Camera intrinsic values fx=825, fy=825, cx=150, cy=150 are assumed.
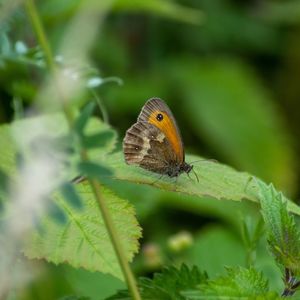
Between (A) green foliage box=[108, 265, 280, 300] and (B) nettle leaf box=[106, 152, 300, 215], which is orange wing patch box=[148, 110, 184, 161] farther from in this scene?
(A) green foliage box=[108, 265, 280, 300]

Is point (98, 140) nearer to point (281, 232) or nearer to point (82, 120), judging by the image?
point (82, 120)

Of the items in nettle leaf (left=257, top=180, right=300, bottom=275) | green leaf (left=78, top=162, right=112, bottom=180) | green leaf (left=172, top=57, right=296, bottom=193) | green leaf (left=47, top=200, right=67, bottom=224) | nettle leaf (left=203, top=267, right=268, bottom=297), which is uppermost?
green leaf (left=78, top=162, right=112, bottom=180)

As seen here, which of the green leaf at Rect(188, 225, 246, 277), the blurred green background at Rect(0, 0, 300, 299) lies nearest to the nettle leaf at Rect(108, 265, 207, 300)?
the green leaf at Rect(188, 225, 246, 277)

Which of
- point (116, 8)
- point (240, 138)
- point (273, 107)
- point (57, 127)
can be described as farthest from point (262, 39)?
point (57, 127)

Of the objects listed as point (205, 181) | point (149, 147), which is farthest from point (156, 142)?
point (205, 181)

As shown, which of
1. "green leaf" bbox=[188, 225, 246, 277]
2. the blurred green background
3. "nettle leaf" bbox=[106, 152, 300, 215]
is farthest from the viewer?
Result: the blurred green background

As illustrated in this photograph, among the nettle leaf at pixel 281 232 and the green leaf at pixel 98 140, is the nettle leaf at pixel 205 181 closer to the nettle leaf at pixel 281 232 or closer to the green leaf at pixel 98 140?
the nettle leaf at pixel 281 232

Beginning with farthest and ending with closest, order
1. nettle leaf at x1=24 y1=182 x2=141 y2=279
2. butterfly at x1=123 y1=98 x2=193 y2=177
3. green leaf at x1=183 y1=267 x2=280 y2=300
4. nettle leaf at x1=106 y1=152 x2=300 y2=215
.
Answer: butterfly at x1=123 y1=98 x2=193 y2=177 → nettle leaf at x1=106 y1=152 x2=300 y2=215 → nettle leaf at x1=24 y1=182 x2=141 y2=279 → green leaf at x1=183 y1=267 x2=280 y2=300
